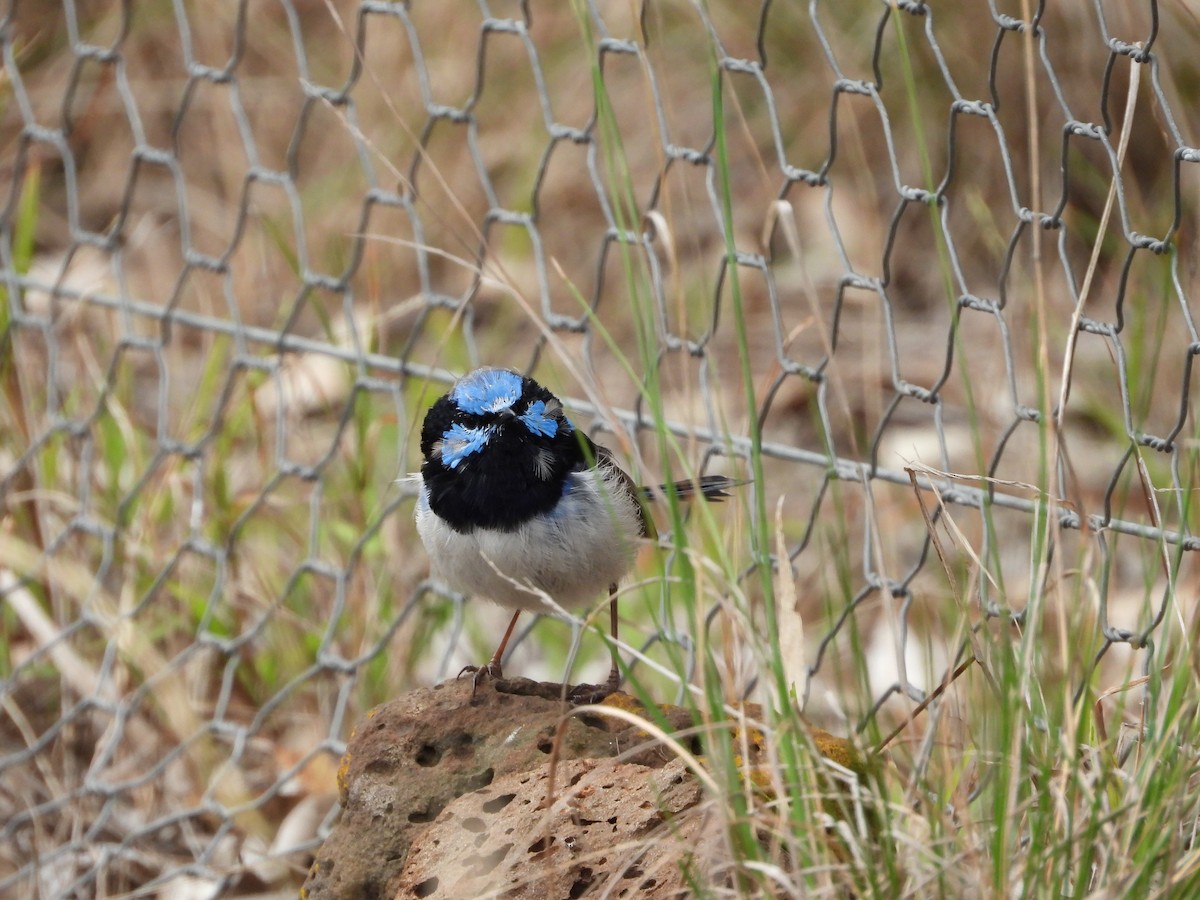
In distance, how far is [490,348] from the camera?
17.3ft

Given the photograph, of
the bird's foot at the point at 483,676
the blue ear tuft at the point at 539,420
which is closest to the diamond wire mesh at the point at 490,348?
the blue ear tuft at the point at 539,420

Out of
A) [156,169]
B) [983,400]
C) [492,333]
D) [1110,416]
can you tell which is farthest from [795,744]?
[156,169]

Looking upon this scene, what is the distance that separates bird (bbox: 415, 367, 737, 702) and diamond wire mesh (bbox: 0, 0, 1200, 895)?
0.14 meters

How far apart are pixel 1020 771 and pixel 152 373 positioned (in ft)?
15.0

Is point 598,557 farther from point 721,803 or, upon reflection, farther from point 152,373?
point 152,373

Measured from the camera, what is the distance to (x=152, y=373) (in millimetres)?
5750

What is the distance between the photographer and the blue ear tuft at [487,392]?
9.06 feet

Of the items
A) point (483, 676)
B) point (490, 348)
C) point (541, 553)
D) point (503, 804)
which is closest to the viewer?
point (503, 804)

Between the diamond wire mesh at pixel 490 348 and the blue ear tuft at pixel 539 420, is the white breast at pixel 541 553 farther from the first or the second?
the diamond wire mesh at pixel 490 348

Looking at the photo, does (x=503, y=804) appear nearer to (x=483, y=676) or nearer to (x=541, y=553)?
(x=483, y=676)

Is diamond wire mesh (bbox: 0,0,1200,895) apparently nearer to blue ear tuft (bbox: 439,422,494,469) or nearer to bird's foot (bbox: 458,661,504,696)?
blue ear tuft (bbox: 439,422,494,469)

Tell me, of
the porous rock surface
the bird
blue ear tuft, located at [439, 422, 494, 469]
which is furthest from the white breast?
the porous rock surface

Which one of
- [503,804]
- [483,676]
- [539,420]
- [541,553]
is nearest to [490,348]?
[539,420]

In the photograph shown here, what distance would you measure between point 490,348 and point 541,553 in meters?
2.63
